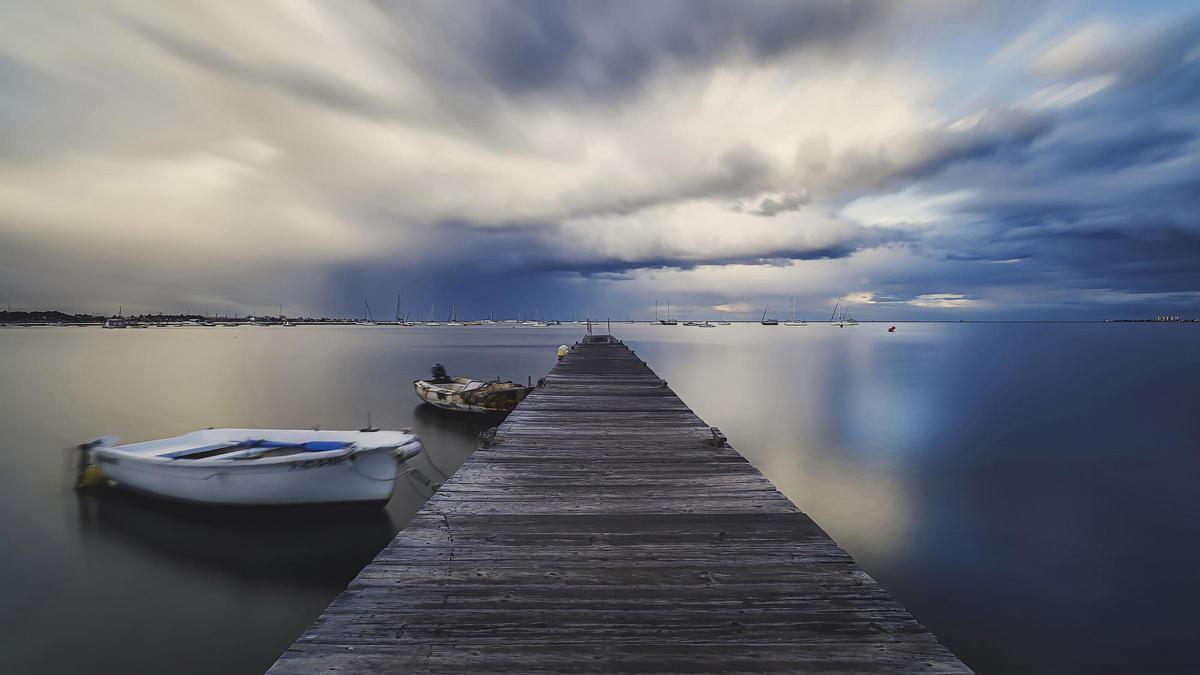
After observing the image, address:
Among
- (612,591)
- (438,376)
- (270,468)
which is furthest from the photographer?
(438,376)

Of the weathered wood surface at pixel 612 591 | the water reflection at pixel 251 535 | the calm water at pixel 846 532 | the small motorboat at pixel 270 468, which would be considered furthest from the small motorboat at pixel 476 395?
the weathered wood surface at pixel 612 591

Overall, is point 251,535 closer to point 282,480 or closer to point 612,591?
point 282,480

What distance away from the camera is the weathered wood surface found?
2816mm

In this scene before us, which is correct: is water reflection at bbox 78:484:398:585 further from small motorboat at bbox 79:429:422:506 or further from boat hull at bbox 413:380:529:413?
boat hull at bbox 413:380:529:413

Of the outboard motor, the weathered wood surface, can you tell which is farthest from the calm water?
the weathered wood surface

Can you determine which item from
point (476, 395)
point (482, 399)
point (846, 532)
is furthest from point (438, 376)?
point (846, 532)

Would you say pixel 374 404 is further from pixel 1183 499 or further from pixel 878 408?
pixel 1183 499

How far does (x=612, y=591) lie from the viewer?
3457 mm

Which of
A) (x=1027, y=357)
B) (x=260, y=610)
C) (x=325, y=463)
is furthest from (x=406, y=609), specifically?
(x=1027, y=357)

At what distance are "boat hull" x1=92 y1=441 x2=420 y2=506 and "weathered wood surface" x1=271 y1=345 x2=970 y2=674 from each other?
4.34 metres

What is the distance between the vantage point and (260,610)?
719 centimetres

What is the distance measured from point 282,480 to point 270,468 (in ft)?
1.01

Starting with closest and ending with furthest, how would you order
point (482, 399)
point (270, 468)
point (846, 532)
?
point (270, 468) → point (846, 532) → point (482, 399)

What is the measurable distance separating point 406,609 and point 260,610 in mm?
5922
